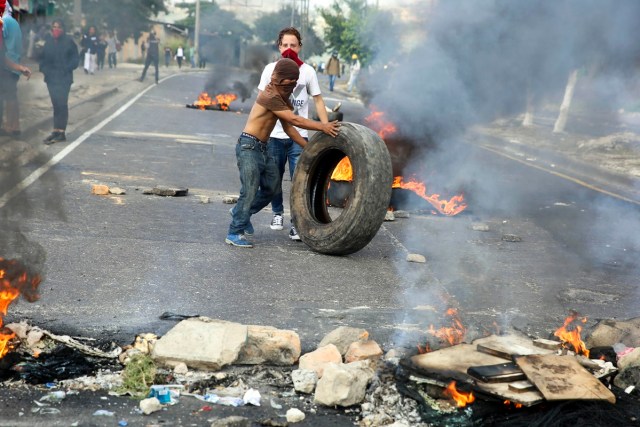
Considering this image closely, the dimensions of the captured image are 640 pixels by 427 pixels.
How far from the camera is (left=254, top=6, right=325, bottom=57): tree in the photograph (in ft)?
229

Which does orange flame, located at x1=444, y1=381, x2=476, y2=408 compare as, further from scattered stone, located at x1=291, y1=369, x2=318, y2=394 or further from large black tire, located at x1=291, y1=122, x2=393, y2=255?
large black tire, located at x1=291, y1=122, x2=393, y2=255

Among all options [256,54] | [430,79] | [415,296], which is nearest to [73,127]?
[430,79]

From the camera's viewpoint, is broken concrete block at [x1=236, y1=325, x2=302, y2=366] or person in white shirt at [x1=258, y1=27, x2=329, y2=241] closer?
broken concrete block at [x1=236, y1=325, x2=302, y2=366]

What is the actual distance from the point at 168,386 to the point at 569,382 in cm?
203

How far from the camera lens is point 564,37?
15.2 meters

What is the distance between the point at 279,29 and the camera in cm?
9219

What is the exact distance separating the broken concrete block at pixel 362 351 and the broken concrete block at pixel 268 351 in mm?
293

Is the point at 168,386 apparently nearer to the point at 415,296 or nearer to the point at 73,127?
the point at 415,296

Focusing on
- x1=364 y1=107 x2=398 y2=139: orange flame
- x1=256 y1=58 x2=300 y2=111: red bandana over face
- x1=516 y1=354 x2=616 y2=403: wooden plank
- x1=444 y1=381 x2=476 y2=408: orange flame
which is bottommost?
x1=444 y1=381 x2=476 y2=408: orange flame

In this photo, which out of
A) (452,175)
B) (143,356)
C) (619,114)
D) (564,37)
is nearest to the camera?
(143,356)

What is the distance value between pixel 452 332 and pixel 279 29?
89252 mm

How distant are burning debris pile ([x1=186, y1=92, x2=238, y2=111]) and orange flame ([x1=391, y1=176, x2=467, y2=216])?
1549 centimetres

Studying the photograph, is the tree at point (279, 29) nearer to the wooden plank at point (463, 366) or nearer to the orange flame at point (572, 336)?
the orange flame at point (572, 336)

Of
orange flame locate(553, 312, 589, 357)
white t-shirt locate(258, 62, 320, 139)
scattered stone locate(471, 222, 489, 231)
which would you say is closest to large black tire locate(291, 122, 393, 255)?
white t-shirt locate(258, 62, 320, 139)
